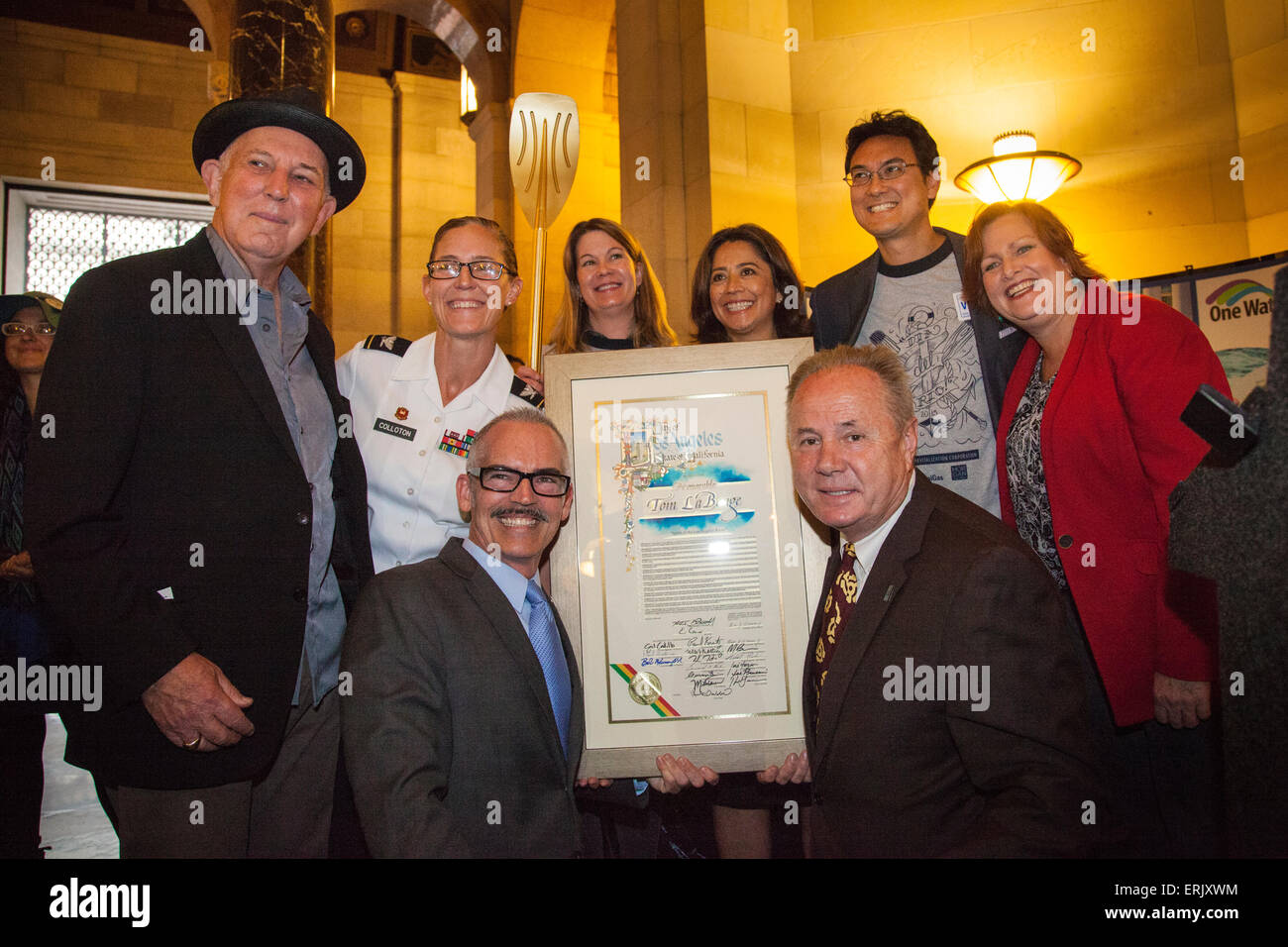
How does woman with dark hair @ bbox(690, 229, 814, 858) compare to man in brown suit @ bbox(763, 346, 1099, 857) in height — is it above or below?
above

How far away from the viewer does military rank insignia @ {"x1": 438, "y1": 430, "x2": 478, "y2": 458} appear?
289cm

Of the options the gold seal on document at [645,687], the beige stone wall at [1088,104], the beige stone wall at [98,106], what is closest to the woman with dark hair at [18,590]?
the gold seal on document at [645,687]

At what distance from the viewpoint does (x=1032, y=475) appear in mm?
2824

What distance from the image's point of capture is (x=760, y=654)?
8.37ft

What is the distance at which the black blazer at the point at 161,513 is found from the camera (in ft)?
6.40

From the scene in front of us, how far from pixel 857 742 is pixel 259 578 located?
1693 millimetres

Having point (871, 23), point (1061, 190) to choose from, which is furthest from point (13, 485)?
point (1061, 190)

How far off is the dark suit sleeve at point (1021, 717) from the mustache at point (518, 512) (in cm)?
125

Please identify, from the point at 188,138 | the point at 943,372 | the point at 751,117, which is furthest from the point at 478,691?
the point at 188,138

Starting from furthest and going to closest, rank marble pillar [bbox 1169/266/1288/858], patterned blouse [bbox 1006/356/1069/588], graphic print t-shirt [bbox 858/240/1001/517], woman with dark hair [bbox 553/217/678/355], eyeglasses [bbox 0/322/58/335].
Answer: eyeglasses [bbox 0/322/58/335]
woman with dark hair [bbox 553/217/678/355]
graphic print t-shirt [bbox 858/240/1001/517]
patterned blouse [bbox 1006/356/1069/588]
marble pillar [bbox 1169/266/1288/858]

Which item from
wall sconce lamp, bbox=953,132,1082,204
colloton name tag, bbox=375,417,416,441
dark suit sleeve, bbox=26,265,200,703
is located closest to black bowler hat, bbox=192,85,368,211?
dark suit sleeve, bbox=26,265,200,703

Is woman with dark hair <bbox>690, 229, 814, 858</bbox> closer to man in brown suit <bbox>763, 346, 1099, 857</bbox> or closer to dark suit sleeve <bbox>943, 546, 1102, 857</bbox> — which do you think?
man in brown suit <bbox>763, 346, 1099, 857</bbox>

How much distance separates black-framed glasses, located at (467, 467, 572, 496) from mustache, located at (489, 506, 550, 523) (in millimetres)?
53
